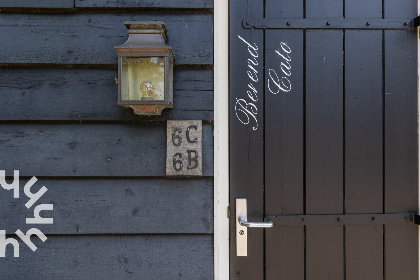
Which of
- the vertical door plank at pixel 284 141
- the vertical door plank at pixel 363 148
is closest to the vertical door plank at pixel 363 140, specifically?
the vertical door plank at pixel 363 148

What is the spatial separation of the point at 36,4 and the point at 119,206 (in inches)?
36.8

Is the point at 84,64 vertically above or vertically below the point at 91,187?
above

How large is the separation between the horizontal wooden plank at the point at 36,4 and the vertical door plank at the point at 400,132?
1.40 meters

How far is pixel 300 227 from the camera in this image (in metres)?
1.34

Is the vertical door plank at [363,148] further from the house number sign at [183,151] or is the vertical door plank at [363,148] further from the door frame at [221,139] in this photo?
A: the house number sign at [183,151]

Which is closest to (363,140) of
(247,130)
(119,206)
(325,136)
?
(325,136)

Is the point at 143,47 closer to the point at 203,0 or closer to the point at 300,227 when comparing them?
the point at 203,0

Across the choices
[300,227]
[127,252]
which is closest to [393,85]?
[300,227]

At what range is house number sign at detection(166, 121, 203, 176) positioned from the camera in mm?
1305

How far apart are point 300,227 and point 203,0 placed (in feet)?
3.54

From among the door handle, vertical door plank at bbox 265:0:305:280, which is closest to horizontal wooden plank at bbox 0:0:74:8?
vertical door plank at bbox 265:0:305:280

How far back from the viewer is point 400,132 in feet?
4.45

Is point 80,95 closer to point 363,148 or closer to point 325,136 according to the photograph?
point 325,136

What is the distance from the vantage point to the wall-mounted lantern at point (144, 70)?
1173 millimetres
